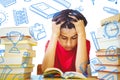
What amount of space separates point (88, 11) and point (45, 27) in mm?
294

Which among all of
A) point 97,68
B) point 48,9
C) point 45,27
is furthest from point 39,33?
point 97,68

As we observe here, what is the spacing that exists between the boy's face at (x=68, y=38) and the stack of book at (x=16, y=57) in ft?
0.63

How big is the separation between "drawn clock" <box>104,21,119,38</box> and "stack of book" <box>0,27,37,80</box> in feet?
1.41

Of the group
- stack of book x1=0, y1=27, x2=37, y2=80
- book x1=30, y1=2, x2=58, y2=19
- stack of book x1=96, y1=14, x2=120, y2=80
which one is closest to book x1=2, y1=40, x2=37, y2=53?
stack of book x1=0, y1=27, x2=37, y2=80

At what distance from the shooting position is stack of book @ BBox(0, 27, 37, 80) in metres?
1.23

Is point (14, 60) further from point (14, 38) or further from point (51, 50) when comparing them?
point (51, 50)

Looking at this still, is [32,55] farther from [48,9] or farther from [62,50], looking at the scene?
[48,9]

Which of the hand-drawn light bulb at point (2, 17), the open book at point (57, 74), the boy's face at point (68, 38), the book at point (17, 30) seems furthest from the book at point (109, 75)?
the hand-drawn light bulb at point (2, 17)

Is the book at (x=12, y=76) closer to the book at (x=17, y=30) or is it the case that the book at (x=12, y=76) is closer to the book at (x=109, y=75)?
the book at (x=17, y=30)

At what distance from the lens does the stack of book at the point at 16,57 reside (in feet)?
4.03

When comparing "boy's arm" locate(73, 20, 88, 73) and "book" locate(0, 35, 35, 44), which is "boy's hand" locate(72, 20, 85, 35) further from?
"book" locate(0, 35, 35, 44)

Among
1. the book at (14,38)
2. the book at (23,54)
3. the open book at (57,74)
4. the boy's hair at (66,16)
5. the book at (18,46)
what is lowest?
the open book at (57,74)

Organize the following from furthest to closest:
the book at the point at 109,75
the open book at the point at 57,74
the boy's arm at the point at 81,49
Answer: the boy's arm at the point at 81,49 → the open book at the point at 57,74 → the book at the point at 109,75

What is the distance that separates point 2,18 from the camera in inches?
56.1
